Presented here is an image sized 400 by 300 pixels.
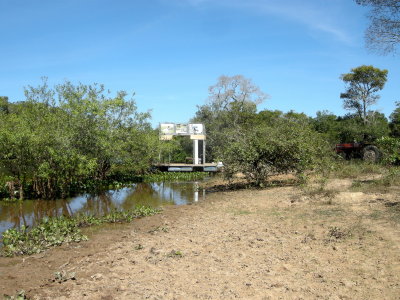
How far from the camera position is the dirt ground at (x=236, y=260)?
5320 mm

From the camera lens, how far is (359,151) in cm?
2617

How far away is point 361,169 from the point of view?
16.8m

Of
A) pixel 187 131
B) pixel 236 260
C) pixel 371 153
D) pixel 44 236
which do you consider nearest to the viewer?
pixel 236 260

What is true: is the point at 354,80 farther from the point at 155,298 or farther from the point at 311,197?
the point at 155,298

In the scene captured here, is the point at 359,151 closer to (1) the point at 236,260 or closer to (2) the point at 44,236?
(1) the point at 236,260

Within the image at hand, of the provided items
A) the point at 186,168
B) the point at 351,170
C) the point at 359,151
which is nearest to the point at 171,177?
the point at 186,168

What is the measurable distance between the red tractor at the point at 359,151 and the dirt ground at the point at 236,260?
1474 cm

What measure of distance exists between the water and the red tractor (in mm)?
11680

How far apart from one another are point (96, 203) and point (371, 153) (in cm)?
1740

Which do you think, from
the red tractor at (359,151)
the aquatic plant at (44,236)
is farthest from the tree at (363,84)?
the aquatic plant at (44,236)

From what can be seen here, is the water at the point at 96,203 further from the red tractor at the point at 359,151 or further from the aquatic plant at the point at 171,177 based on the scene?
the red tractor at the point at 359,151

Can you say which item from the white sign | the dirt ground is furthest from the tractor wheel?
the dirt ground

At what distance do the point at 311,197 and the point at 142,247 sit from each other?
6351 mm

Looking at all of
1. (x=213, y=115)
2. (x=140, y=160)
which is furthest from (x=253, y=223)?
(x=213, y=115)
